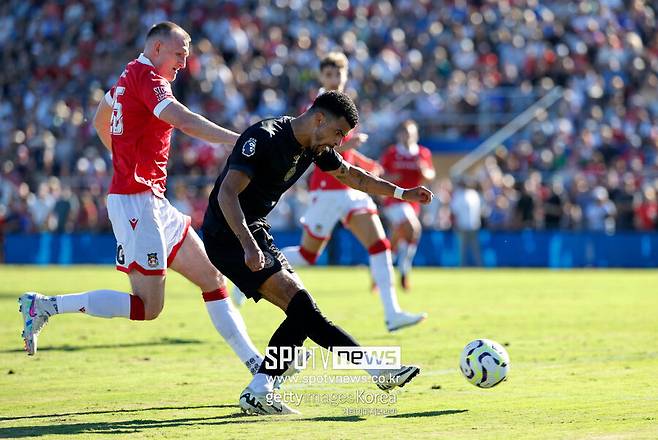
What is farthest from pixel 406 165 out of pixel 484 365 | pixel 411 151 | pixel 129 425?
pixel 129 425

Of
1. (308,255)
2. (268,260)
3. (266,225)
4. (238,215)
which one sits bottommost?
(268,260)

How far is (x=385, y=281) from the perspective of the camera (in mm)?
13219

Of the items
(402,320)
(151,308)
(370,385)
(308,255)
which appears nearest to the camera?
(151,308)

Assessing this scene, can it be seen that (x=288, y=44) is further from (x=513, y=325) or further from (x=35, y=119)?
(x=513, y=325)

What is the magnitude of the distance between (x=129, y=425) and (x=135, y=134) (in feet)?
7.61

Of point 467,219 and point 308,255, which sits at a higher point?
point 467,219

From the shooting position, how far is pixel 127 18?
128ft

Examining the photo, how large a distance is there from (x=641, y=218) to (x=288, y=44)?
12.4 meters

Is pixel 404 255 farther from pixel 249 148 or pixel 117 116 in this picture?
pixel 249 148

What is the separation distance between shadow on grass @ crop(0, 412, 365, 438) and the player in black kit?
0.60 ft

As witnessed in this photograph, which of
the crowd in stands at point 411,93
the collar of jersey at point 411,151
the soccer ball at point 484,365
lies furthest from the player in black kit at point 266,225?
the crowd in stands at point 411,93

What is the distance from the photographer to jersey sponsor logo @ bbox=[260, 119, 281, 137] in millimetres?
7898

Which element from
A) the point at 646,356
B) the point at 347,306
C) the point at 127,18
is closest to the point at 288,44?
the point at 127,18

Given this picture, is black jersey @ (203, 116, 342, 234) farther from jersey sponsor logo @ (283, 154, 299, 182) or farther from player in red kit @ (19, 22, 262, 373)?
player in red kit @ (19, 22, 262, 373)
